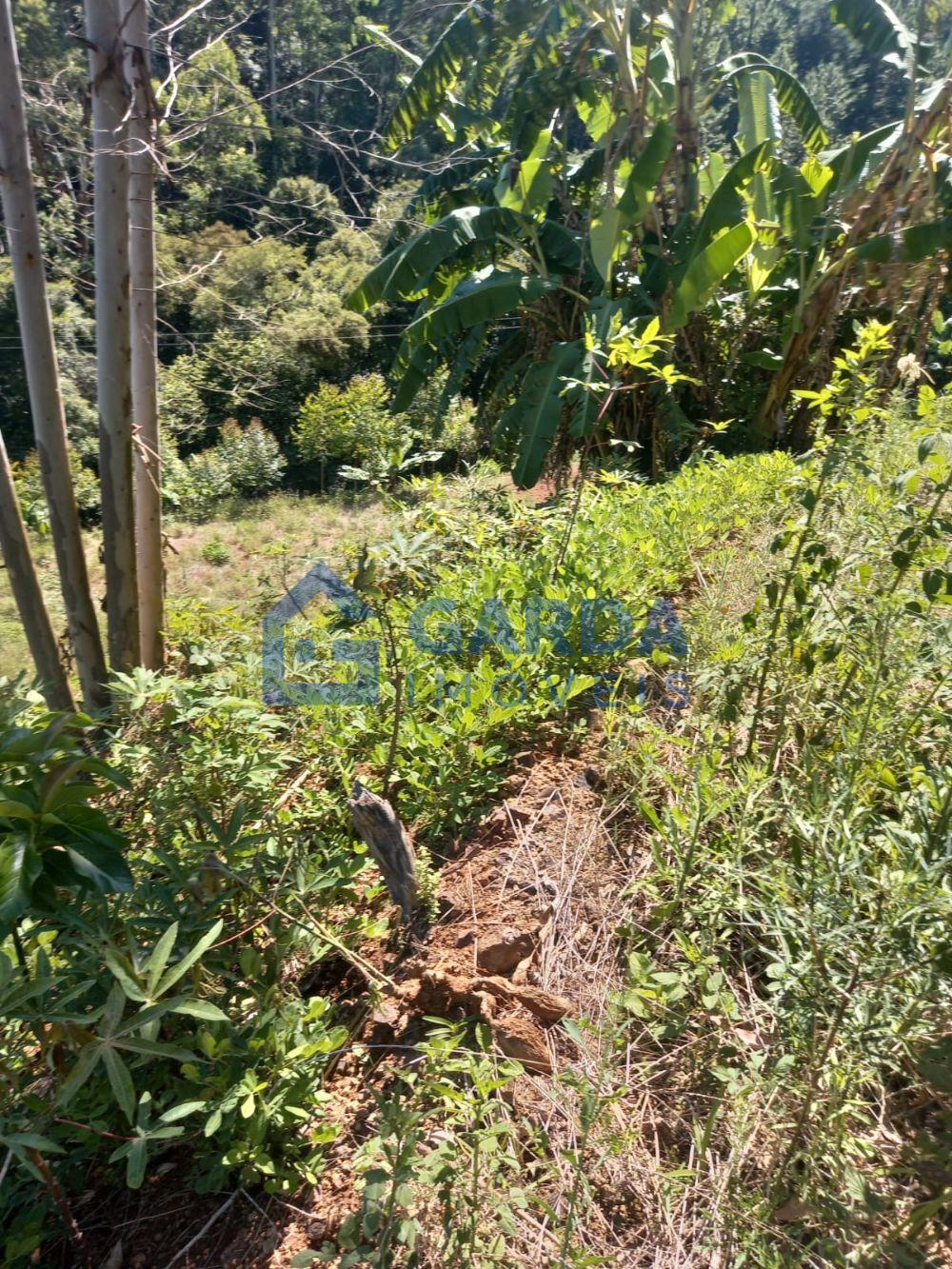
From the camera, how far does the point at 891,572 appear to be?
2.39 metres

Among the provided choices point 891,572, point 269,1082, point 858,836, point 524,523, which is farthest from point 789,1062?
point 524,523

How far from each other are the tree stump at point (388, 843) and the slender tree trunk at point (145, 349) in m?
2.43

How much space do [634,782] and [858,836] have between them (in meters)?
0.73

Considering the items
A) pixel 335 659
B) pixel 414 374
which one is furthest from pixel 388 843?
pixel 414 374

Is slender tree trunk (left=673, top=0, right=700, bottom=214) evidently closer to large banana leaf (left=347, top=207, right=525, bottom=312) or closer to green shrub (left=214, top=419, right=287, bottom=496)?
large banana leaf (left=347, top=207, right=525, bottom=312)

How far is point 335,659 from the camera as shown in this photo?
2.82 meters

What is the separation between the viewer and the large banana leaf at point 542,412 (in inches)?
276

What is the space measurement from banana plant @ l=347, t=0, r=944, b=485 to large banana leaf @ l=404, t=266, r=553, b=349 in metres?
0.02

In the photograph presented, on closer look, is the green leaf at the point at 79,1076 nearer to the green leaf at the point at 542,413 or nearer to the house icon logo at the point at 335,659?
the house icon logo at the point at 335,659

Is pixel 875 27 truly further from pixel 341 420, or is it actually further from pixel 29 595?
pixel 341 420

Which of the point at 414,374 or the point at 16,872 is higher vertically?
the point at 414,374

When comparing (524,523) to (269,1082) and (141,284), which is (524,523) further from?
(269,1082)

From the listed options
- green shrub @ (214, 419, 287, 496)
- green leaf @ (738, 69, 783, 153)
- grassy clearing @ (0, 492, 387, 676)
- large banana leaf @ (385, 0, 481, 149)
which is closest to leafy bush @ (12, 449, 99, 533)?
grassy clearing @ (0, 492, 387, 676)

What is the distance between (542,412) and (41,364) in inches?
187
